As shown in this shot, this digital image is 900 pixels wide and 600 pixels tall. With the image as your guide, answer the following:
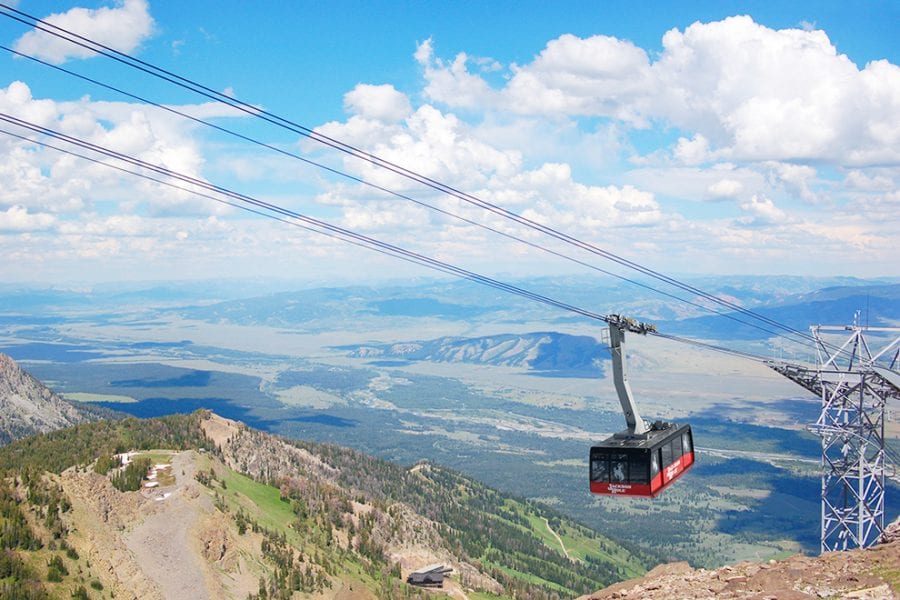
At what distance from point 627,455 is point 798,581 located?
12962 mm

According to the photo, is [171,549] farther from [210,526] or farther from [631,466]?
[631,466]

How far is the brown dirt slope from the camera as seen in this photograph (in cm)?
2472

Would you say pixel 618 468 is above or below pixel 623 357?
below

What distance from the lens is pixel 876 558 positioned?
27.7 m

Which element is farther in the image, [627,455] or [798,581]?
[627,455]

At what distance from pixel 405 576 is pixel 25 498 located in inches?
1696

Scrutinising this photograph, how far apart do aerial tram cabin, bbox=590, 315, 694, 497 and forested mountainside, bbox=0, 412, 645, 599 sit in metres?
29.1

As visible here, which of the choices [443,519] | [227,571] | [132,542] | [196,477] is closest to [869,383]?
[227,571]

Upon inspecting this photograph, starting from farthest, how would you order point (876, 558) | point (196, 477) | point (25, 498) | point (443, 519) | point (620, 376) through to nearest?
point (443, 519)
point (196, 477)
point (25, 498)
point (620, 376)
point (876, 558)

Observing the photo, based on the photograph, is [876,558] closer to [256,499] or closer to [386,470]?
[256,499]

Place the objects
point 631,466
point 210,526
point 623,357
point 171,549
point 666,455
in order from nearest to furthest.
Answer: point 631,466, point 623,357, point 666,455, point 171,549, point 210,526

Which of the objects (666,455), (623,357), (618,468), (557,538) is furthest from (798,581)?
(557,538)

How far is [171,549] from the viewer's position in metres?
55.0

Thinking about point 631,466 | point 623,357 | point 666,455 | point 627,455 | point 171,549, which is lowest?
point 171,549
